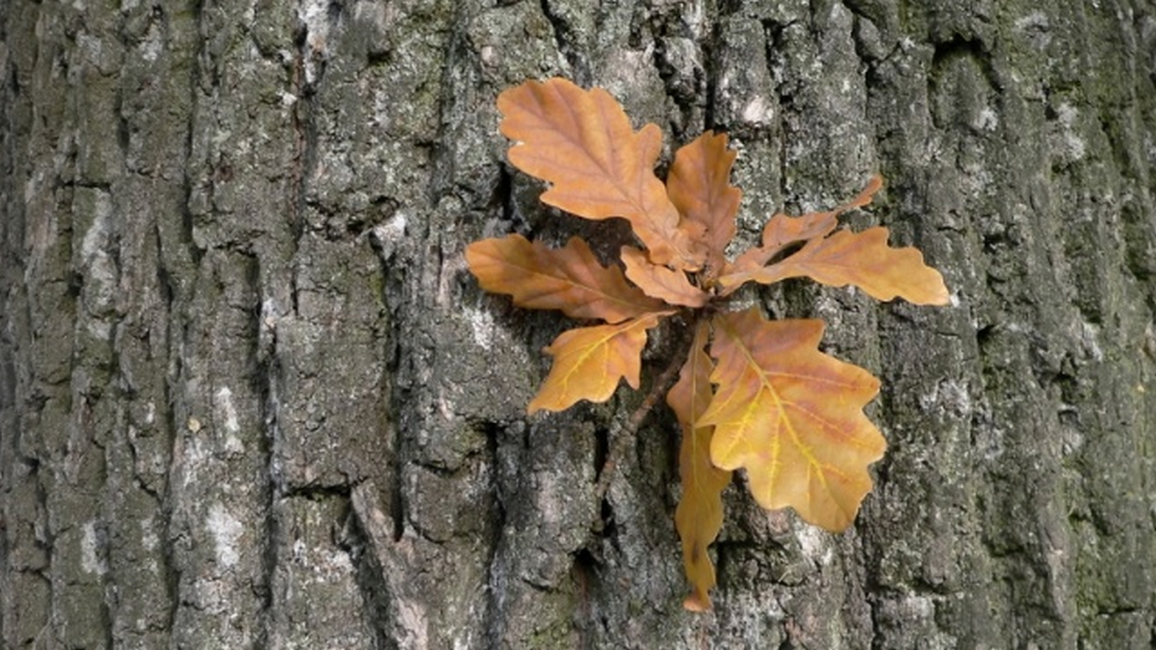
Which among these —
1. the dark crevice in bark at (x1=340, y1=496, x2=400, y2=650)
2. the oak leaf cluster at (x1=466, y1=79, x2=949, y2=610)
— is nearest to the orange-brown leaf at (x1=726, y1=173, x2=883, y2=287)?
the oak leaf cluster at (x1=466, y1=79, x2=949, y2=610)

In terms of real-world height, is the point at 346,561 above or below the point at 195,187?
below

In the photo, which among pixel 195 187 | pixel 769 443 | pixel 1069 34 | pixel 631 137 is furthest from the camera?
pixel 1069 34

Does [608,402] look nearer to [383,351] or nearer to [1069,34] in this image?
[383,351]

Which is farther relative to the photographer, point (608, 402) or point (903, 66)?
point (903, 66)

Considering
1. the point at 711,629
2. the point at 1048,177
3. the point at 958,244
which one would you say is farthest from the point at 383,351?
the point at 1048,177

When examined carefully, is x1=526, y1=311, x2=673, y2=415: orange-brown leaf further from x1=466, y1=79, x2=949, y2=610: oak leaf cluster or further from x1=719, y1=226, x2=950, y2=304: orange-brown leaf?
x1=719, y1=226, x2=950, y2=304: orange-brown leaf

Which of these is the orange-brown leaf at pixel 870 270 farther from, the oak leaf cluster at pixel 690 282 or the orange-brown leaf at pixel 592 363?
the orange-brown leaf at pixel 592 363

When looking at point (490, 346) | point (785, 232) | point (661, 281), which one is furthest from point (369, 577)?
point (785, 232)
